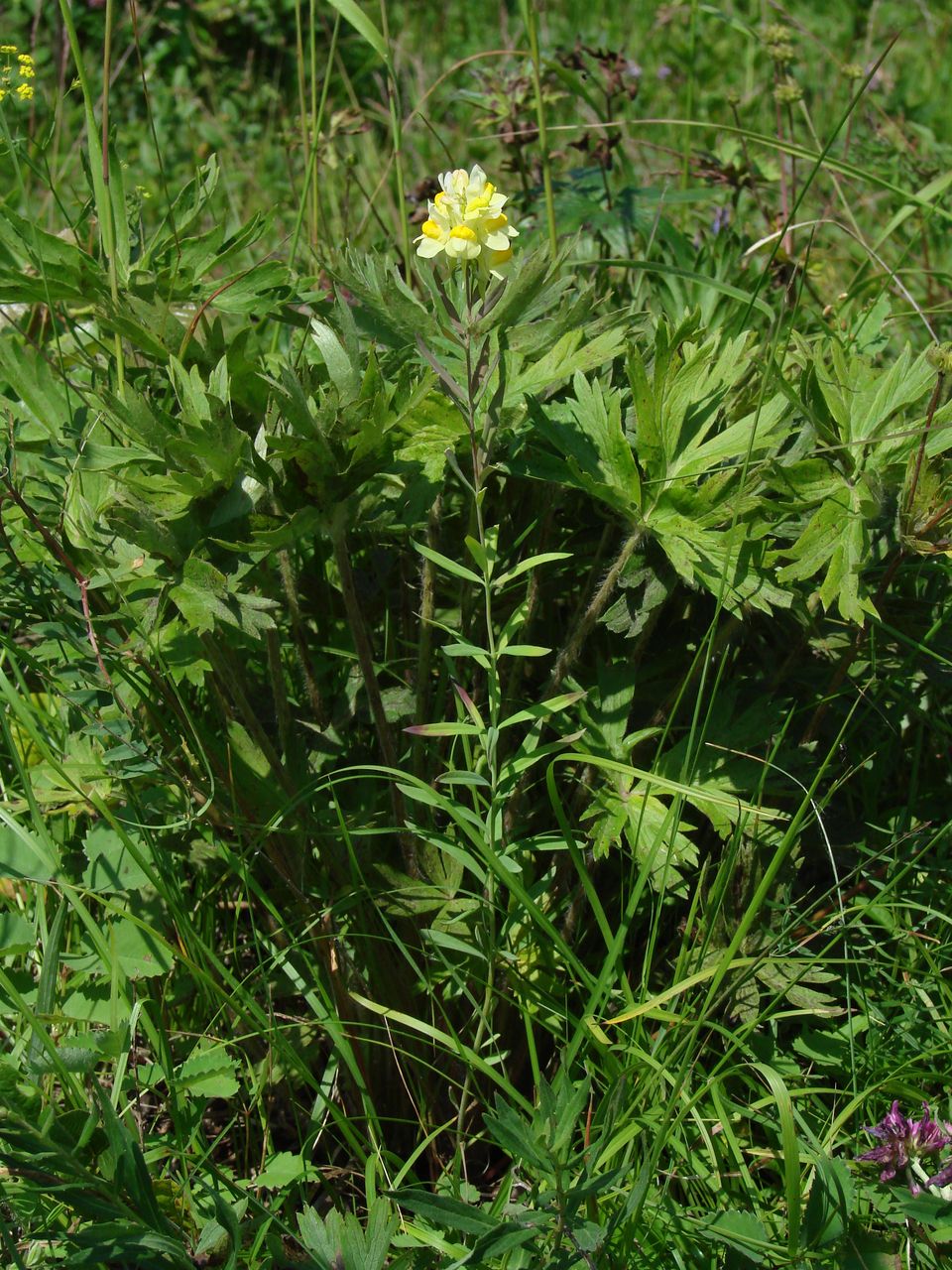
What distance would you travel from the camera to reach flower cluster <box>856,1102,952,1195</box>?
1271mm

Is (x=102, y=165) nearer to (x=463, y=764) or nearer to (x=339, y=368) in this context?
(x=339, y=368)

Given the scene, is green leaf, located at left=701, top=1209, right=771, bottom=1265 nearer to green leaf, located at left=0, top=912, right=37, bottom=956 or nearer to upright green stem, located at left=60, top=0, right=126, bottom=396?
green leaf, located at left=0, top=912, right=37, bottom=956

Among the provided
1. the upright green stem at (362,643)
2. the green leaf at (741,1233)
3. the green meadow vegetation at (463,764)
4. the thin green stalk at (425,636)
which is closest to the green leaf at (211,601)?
the green meadow vegetation at (463,764)

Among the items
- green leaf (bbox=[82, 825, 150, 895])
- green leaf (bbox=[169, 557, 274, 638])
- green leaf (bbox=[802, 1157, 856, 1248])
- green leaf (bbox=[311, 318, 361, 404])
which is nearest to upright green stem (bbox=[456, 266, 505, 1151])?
green leaf (bbox=[311, 318, 361, 404])

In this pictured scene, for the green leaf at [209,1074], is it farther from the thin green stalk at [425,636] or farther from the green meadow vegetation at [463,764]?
the thin green stalk at [425,636]

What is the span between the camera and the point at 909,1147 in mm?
1271

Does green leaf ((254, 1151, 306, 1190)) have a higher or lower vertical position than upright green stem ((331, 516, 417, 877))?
lower

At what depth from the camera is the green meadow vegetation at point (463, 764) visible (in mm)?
1256

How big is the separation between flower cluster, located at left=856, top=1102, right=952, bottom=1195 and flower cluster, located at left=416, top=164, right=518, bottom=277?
3.34 ft

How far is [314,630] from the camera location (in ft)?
5.95

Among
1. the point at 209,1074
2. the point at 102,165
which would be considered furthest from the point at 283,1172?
the point at 102,165

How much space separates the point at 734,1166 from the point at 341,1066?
1.70 feet

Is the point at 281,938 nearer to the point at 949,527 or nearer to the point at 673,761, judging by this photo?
the point at 673,761

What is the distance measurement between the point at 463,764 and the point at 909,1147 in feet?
2.25
